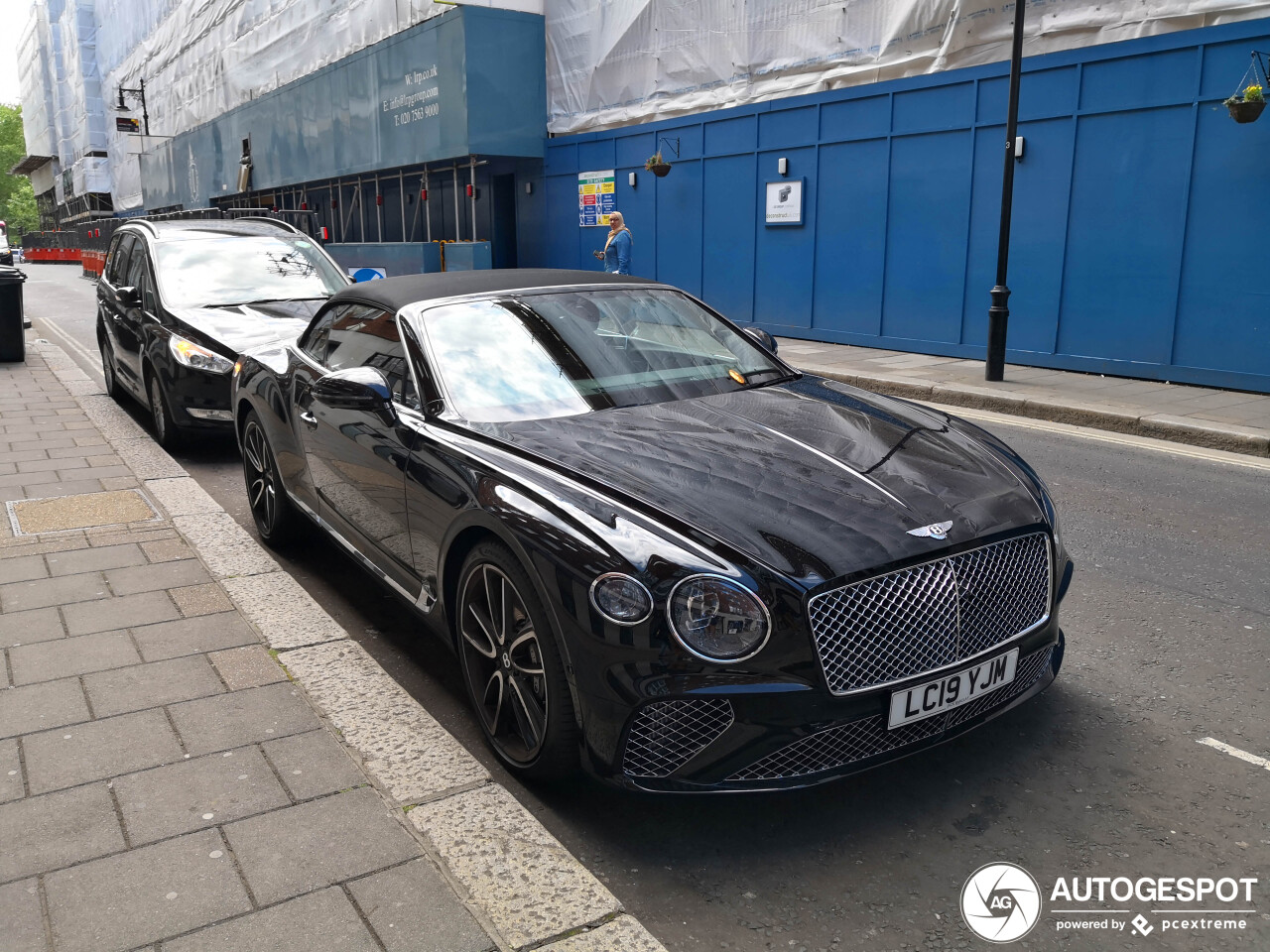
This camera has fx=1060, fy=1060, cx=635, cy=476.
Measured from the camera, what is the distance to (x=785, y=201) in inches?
616

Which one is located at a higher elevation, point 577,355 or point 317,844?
point 577,355

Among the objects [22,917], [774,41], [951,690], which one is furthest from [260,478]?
[774,41]

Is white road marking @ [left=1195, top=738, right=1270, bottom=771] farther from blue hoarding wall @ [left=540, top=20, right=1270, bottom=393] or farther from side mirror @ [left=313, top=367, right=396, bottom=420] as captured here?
blue hoarding wall @ [left=540, top=20, right=1270, bottom=393]

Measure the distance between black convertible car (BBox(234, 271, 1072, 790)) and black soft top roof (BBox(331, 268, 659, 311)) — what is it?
1.6 inches

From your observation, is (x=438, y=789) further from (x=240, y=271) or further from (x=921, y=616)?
(x=240, y=271)

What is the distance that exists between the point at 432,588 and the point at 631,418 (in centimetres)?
89

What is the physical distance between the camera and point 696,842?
2.87 meters

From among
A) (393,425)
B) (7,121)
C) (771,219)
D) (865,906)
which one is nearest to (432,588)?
(393,425)

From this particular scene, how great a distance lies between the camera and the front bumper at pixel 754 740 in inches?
104

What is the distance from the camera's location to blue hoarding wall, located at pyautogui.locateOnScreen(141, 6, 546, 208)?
70.3 ft

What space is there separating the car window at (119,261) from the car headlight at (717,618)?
8484 mm

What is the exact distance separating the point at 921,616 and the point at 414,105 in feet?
76.5

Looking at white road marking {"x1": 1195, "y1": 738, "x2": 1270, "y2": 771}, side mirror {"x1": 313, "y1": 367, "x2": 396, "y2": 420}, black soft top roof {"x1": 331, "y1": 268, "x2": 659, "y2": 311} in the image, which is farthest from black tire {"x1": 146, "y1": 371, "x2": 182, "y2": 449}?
white road marking {"x1": 1195, "y1": 738, "x2": 1270, "y2": 771}

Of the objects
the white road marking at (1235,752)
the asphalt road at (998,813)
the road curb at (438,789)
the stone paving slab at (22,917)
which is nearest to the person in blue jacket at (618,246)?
the road curb at (438,789)
